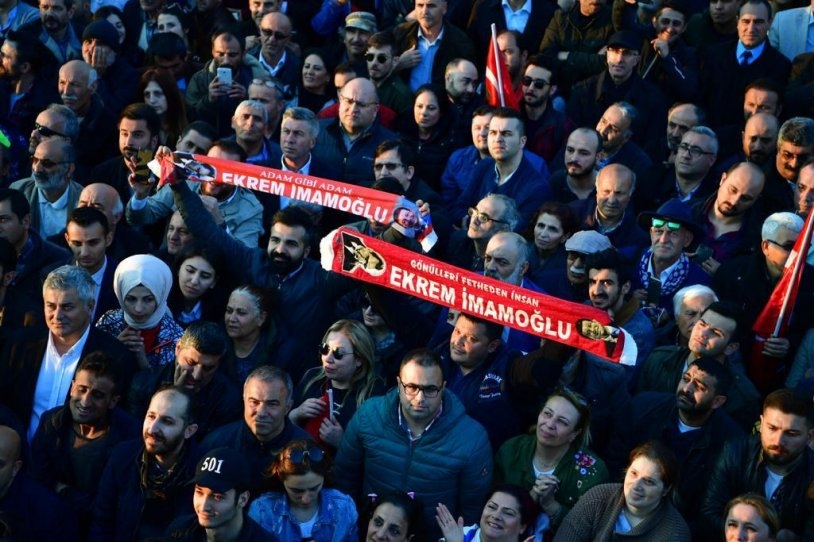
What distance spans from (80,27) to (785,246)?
22.8 feet

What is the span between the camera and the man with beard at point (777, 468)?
8.92 meters

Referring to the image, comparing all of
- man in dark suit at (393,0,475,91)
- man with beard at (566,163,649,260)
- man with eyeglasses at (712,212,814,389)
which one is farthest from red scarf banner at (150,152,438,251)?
man in dark suit at (393,0,475,91)

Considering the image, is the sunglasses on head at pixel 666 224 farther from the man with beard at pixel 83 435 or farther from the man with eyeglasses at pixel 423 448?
the man with beard at pixel 83 435

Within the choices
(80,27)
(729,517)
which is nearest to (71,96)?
(80,27)

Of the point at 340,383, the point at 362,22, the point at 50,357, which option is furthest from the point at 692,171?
the point at 50,357

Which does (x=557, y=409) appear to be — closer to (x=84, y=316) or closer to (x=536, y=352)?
(x=536, y=352)

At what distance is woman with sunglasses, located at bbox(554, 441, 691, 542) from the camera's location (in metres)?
8.61

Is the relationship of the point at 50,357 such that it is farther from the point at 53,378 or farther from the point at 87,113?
the point at 87,113

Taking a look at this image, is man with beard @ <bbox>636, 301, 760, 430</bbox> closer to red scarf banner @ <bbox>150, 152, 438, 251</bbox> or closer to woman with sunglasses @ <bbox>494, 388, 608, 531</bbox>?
woman with sunglasses @ <bbox>494, 388, 608, 531</bbox>

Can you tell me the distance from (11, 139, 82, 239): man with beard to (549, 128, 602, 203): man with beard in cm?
342

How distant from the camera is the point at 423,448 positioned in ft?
30.1

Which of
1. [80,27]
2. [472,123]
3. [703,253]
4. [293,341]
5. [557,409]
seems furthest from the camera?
[80,27]

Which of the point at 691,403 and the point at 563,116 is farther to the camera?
the point at 563,116

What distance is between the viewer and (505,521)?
866 cm
